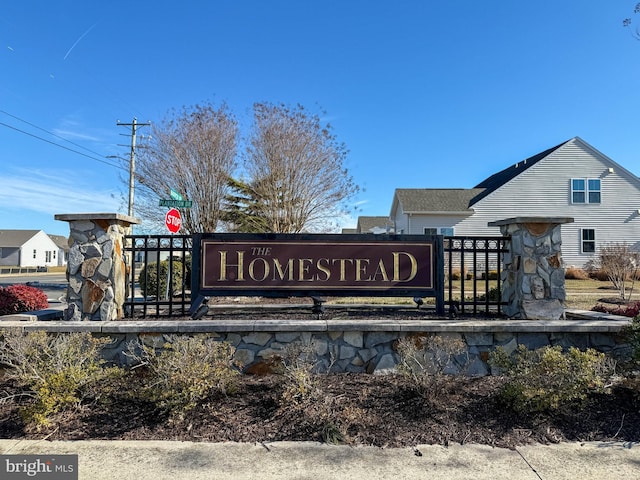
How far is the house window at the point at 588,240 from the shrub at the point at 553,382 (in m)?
21.2

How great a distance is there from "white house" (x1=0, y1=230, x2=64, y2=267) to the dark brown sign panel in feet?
205

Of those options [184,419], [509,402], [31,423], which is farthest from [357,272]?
[31,423]

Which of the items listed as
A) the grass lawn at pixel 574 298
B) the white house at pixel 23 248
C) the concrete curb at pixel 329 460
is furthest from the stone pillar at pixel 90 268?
the white house at pixel 23 248

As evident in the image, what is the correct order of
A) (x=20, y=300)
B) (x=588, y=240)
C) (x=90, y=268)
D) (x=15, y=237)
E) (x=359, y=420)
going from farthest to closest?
(x=15, y=237) → (x=588, y=240) → (x=20, y=300) → (x=90, y=268) → (x=359, y=420)

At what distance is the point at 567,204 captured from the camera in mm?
21641

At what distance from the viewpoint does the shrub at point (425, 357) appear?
3654 millimetres

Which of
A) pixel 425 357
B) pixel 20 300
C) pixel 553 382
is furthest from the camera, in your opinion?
pixel 20 300

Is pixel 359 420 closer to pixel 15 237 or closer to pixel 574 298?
pixel 574 298

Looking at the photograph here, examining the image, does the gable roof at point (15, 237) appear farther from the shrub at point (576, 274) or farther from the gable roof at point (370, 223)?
the shrub at point (576, 274)

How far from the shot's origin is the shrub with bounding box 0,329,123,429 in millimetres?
3238

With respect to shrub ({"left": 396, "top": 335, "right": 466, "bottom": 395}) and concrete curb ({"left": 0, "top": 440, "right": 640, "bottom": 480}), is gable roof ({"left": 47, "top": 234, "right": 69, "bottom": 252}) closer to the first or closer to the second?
concrete curb ({"left": 0, "top": 440, "right": 640, "bottom": 480})

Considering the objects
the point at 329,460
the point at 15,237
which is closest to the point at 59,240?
the point at 15,237

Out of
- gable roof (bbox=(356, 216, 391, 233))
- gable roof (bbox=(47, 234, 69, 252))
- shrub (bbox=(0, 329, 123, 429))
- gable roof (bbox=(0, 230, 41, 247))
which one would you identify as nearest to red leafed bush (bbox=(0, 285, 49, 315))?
shrub (bbox=(0, 329, 123, 429))

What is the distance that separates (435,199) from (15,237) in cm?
5888
